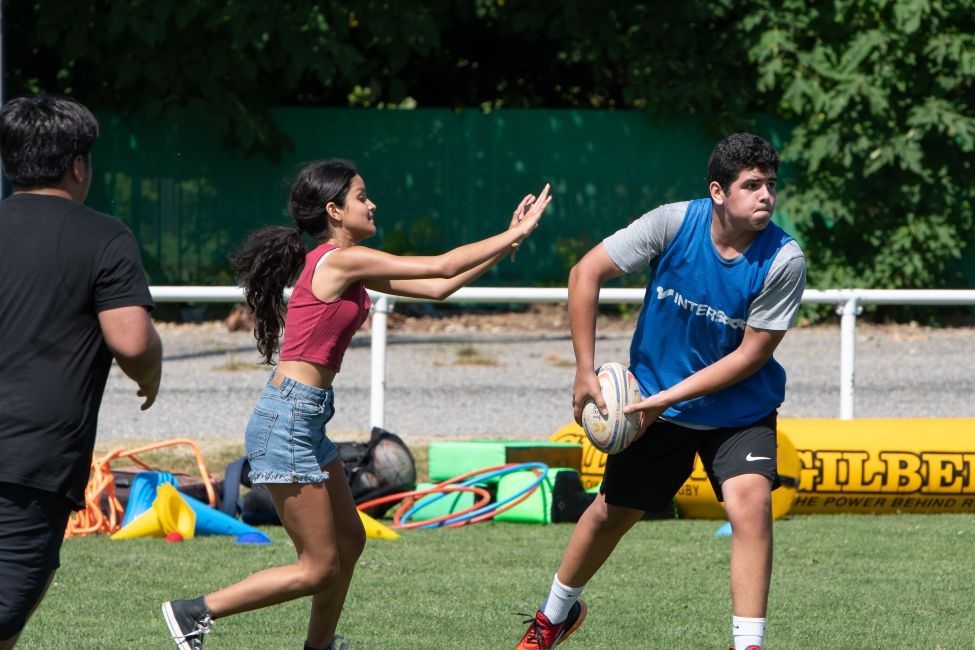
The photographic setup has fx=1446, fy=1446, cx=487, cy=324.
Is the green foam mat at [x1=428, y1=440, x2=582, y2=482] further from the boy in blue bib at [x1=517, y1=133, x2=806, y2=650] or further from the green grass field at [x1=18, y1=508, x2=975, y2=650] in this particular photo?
the boy in blue bib at [x1=517, y1=133, x2=806, y2=650]

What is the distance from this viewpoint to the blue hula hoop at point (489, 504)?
848cm

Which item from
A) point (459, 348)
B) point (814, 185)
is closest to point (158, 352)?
point (459, 348)

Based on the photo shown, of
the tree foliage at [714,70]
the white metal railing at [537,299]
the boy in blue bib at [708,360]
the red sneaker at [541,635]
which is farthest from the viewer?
the tree foliage at [714,70]

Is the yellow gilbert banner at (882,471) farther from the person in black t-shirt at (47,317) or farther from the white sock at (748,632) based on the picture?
the person in black t-shirt at (47,317)

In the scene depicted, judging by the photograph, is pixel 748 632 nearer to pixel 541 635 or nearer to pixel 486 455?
pixel 541 635

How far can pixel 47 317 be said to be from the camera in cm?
376

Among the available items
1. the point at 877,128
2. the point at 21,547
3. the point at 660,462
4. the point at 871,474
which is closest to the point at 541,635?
the point at 660,462

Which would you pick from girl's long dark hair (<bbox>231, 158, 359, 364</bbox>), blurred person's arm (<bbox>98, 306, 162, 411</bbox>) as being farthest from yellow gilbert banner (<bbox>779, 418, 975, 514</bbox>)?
blurred person's arm (<bbox>98, 306, 162, 411</bbox>)

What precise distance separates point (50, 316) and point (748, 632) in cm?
270

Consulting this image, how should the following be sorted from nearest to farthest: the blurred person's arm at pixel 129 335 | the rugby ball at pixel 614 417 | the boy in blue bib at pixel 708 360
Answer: the blurred person's arm at pixel 129 335
the boy in blue bib at pixel 708 360
the rugby ball at pixel 614 417

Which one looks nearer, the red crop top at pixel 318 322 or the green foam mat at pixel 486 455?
the red crop top at pixel 318 322

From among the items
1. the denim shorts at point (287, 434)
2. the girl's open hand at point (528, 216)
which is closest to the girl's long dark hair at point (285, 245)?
the denim shorts at point (287, 434)

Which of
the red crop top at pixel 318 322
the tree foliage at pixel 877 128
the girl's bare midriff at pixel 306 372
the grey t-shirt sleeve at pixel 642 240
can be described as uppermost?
the tree foliage at pixel 877 128

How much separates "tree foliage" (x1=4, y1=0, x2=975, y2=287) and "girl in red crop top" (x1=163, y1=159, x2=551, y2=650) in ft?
45.7
